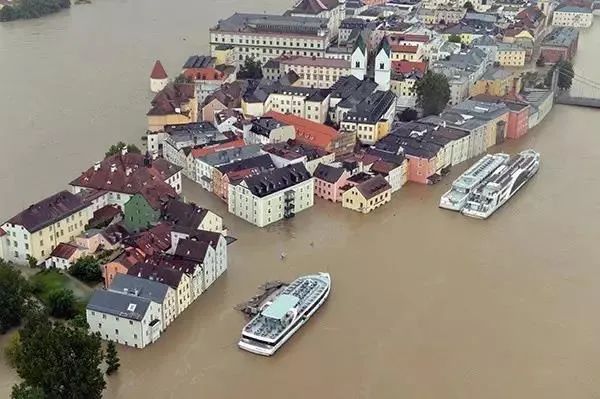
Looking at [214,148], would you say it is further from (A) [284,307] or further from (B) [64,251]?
(A) [284,307]

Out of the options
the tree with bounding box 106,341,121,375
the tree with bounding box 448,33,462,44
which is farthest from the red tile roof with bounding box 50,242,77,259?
the tree with bounding box 448,33,462,44

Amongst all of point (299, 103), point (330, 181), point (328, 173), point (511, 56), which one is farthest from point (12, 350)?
point (511, 56)

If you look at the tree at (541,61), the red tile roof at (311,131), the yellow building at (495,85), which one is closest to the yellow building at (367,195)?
the red tile roof at (311,131)

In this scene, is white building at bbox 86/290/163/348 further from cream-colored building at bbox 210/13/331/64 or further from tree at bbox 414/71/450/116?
cream-colored building at bbox 210/13/331/64

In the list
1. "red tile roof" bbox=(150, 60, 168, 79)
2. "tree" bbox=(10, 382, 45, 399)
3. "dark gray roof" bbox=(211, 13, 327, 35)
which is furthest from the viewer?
"dark gray roof" bbox=(211, 13, 327, 35)

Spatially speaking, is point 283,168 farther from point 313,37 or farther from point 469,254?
point 313,37

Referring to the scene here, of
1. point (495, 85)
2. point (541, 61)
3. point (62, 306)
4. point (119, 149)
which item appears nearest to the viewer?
point (62, 306)

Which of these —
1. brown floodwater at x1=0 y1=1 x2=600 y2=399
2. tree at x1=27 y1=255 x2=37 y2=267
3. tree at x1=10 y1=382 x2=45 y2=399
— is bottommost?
brown floodwater at x1=0 y1=1 x2=600 y2=399

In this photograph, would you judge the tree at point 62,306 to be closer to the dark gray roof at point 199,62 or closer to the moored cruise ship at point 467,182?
the moored cruise ship at point 467,182
